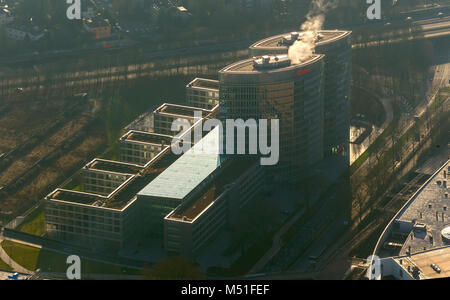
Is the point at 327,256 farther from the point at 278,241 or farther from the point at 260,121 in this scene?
the point at 260,121

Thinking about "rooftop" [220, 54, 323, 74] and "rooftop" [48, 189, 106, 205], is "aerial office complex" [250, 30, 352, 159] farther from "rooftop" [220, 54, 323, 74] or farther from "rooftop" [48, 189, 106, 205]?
"rooftop" [48, 189, 106, 205]

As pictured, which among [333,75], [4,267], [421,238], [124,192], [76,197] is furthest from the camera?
[333,75]

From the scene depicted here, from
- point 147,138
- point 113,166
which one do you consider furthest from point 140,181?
point 147,138

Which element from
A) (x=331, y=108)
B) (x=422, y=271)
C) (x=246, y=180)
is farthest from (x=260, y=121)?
(x=422, y=271)

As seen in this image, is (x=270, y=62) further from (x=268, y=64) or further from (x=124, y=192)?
(x=124, y=192)

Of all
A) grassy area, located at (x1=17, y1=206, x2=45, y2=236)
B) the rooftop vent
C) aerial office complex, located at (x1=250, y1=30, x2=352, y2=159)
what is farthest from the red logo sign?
grassy area, located at (x1=17, y1=206, x2=45, y2=236)

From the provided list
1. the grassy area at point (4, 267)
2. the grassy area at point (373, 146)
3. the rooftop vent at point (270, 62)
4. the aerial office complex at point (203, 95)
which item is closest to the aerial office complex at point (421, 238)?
the grassy area at point (373, 146)
